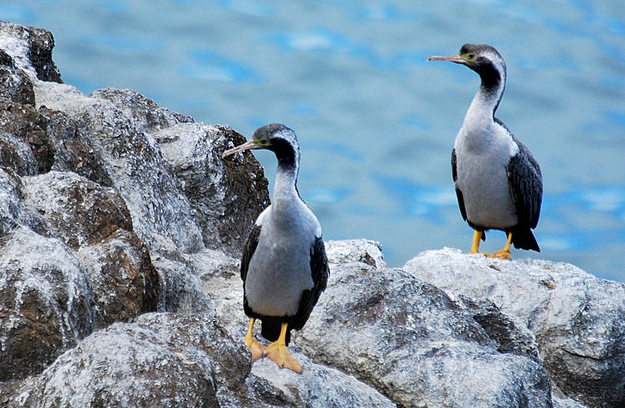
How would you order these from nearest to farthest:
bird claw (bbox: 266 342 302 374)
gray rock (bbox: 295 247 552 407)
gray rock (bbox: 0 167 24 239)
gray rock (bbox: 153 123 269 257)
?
gray rock (bbox: 0 167 24 239) < bird claw (bbox: 266 342 302 374) < gray rock (bbox: 295 247 552 407) < gray rock (bbox: 153 123 269 257)

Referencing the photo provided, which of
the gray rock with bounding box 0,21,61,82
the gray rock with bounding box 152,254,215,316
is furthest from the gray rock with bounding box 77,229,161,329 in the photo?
the gray rock with bounding box 0,21,61,82

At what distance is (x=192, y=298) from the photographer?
611cm

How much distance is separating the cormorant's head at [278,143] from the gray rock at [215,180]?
7.55ft

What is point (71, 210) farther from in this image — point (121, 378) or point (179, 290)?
point (121, 378)

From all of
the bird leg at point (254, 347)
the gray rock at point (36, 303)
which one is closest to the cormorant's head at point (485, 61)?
the bird leg at point (254, 347)

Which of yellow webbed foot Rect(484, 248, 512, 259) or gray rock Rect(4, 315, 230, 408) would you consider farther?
yellow webbed foot Rect(484, 248, 512, 259)

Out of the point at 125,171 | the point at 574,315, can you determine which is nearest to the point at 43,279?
the point at 125,171

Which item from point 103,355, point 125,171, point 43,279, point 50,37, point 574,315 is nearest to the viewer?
point 103,355

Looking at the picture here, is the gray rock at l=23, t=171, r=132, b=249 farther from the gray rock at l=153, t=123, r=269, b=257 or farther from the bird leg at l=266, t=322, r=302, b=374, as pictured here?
the gray rock at l=153, t=123, r=269, b=257

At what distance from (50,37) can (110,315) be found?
4.03 meters

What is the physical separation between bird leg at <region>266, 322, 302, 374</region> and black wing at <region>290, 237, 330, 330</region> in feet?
0.69

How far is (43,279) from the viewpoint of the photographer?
4.50 m

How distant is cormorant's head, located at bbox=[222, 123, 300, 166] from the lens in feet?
17.6

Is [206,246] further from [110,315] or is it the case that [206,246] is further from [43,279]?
[43,279]
